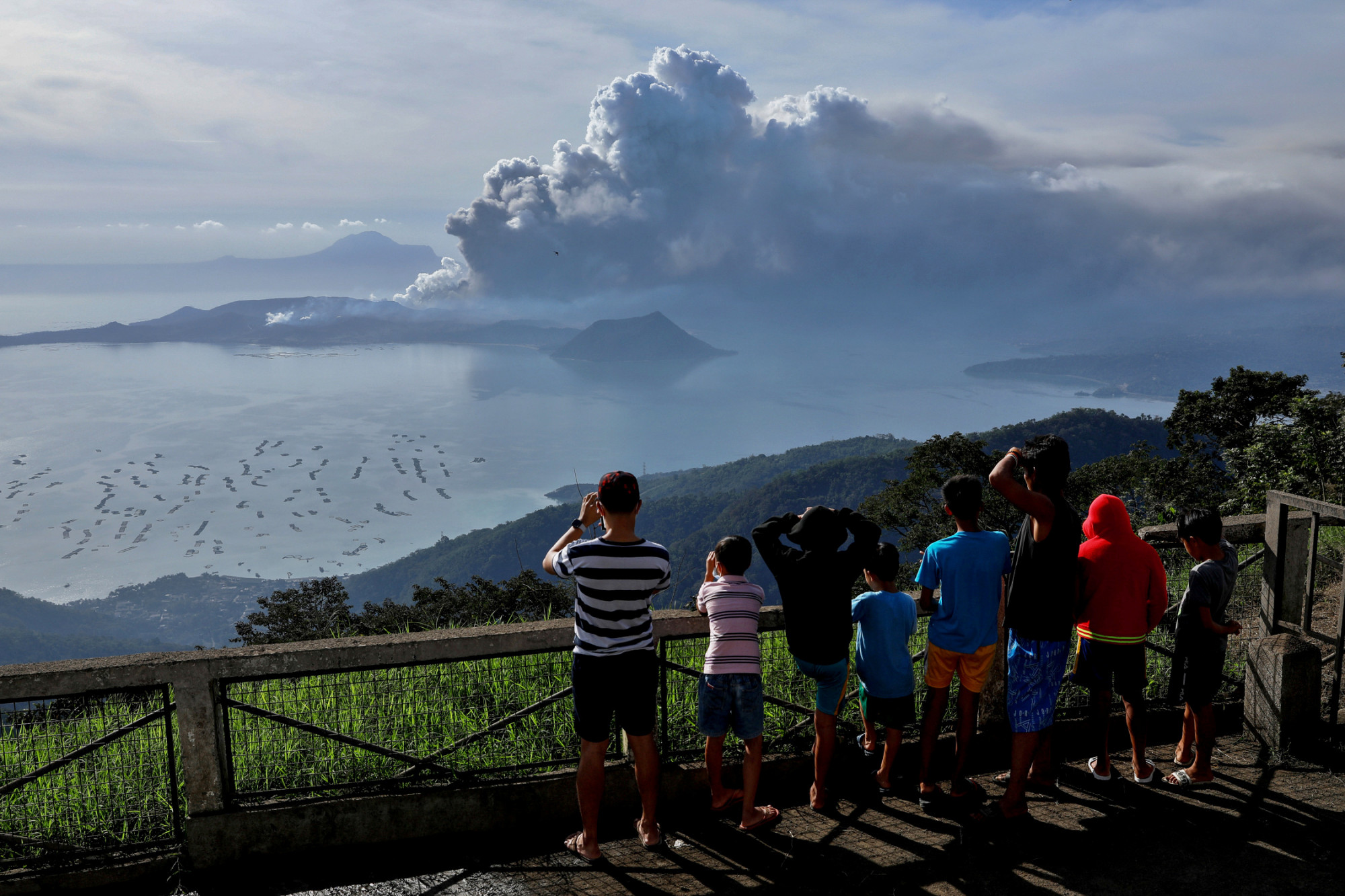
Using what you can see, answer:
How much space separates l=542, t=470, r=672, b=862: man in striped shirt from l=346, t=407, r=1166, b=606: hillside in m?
62.7

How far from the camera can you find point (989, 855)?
3352 millimetres

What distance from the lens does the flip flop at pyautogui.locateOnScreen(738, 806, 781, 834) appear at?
3566 millimetres

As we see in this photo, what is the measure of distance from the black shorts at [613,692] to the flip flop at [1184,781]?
8.07 feet

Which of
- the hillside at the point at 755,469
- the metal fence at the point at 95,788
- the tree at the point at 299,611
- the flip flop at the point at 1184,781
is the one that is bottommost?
the hillside at the point at 755,469

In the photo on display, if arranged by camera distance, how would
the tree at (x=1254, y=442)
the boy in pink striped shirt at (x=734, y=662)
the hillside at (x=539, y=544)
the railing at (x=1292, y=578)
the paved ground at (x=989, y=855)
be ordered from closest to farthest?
the paved ground at (x=989, y=855) < the boy in pink striped shirt at (x=734, y=662) < the railing at (x=1292, y=578) < the tree at (x=1254, y=442) < the hillside at (x=539, y=544)

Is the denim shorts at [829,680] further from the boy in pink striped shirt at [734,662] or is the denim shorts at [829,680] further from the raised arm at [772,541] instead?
the raised arm at [772,541]

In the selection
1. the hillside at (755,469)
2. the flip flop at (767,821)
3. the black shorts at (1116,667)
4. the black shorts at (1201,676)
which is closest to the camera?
the flip flop at (767,821)

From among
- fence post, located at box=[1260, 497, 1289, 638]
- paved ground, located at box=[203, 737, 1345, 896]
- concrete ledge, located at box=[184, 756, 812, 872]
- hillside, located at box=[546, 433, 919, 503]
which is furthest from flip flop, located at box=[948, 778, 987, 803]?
hillside, located at box=[546, 433, 919, 503]

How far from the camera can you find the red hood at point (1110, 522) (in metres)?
3.66

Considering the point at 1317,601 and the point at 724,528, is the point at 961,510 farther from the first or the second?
the point at 724,528

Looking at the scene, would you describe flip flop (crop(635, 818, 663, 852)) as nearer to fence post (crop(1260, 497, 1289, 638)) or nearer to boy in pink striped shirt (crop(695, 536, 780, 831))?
boy in pink striped shirt (crop(695, 536, 780, 831))

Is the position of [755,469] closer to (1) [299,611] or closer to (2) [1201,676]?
(1) [299,611]

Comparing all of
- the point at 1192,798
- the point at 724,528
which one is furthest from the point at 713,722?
the point at 724,528

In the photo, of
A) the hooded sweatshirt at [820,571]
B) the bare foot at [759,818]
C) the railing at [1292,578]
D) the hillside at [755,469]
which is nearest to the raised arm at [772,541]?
the hooded sweatshirt at [820,571]
